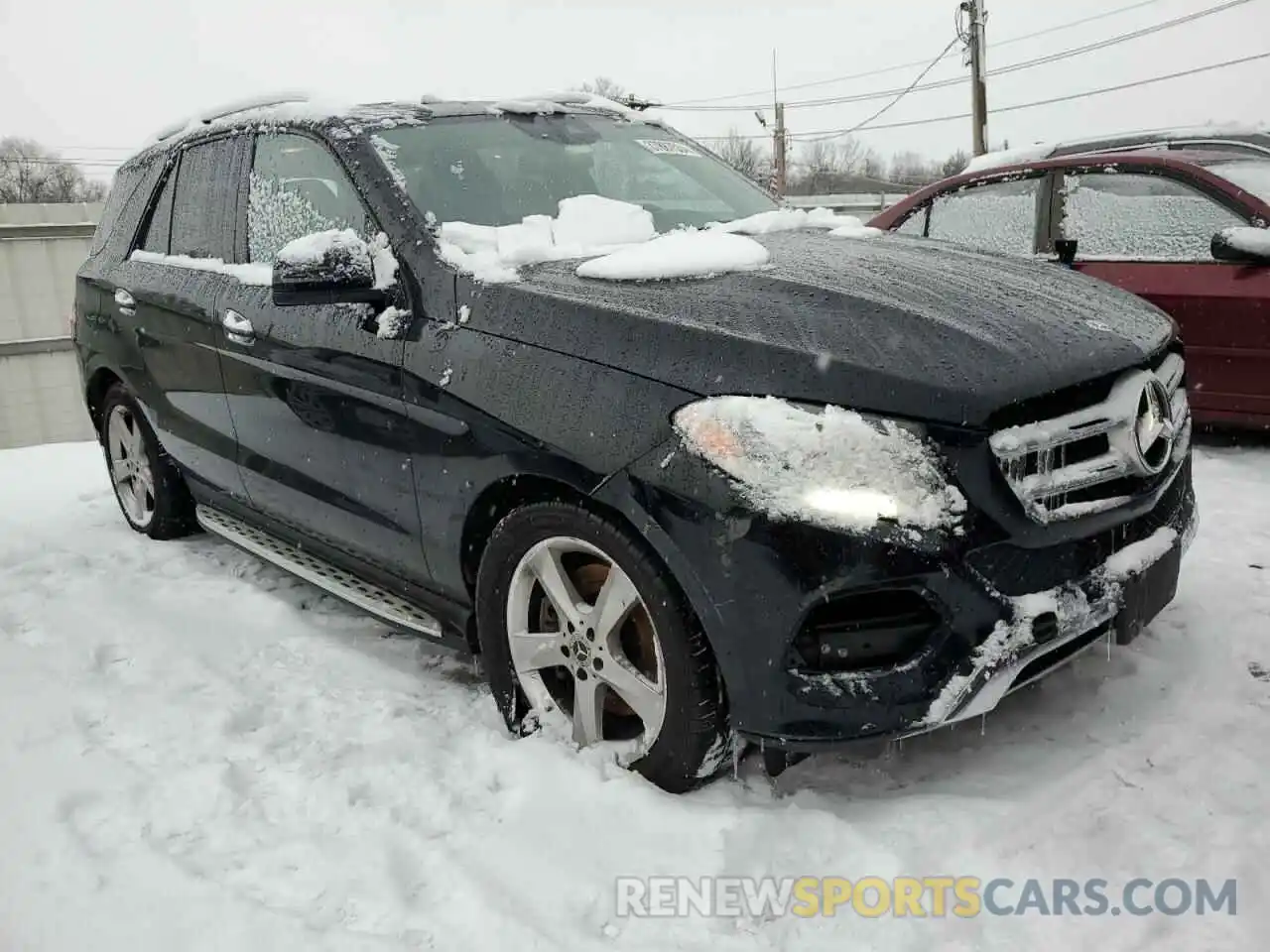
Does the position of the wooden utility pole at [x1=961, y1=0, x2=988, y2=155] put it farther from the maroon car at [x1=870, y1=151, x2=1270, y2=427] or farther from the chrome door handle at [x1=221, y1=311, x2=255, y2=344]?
the chrome door handle at [x1=221, y1=311, x2=255, y2=344]

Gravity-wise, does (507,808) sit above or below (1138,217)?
below

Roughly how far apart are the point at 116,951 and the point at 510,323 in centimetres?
159

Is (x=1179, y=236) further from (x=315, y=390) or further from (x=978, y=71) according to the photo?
(x=978, y=71)

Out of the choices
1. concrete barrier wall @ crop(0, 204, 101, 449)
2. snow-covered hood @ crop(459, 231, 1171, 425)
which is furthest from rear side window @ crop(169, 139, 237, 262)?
concrete barrier wall @ crop(0, 204, 101, 449)

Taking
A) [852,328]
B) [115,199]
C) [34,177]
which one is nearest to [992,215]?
[852,328]

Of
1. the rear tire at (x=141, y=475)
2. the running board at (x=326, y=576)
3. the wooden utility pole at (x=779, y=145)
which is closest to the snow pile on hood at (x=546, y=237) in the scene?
the running board at (x=326, y=576)

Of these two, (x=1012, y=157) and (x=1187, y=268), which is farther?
(x=1012, y=157)

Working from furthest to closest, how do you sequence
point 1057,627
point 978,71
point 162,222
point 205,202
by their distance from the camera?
point 978,71 → point 162,222 → point 205,202 → point 1057,627

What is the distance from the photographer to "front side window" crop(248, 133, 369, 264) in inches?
122

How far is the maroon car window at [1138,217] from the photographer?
5.04 metres

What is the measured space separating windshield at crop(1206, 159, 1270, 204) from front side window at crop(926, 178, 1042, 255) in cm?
88

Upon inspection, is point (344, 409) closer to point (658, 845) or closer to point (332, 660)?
point (332, 660)

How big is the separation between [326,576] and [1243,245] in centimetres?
431

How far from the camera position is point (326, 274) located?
273cm
